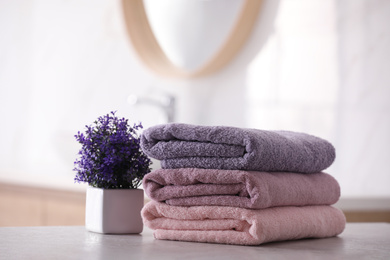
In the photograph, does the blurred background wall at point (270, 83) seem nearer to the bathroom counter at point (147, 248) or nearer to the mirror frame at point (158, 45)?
the mirror frame at point (158, 45)

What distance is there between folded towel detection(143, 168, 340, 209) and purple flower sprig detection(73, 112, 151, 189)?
0.19ft

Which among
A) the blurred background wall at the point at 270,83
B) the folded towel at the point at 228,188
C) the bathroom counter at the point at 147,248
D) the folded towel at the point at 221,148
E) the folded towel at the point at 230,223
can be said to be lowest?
the bathroom counter at the point at 147,248

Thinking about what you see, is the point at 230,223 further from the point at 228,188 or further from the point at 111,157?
the point at 111,157

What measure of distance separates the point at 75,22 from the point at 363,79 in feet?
4.69

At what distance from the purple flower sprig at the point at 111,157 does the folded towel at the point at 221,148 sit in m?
0.06

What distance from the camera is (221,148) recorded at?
2.75 ft

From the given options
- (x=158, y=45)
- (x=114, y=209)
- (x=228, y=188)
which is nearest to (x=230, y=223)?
(x=228, y=188)

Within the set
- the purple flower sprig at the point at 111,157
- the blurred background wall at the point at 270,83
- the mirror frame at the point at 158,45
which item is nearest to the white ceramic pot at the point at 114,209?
the purple flower sprig at the point at 111,157

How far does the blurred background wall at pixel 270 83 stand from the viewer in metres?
1.82

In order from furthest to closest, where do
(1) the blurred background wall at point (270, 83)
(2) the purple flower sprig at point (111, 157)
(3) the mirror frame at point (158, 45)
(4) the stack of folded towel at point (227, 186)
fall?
(3) the mirror frame at point (158, 45)
(1) the blurred background wall at point (270, 83)
(2) the purple flower sprig at point (111, 157)
(4) the stack of folded towel at point (227, 186)

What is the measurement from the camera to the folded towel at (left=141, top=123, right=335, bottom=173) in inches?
32.6

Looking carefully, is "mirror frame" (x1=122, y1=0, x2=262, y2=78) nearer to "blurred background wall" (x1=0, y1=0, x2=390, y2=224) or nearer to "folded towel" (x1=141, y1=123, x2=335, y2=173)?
"blurred background wall" (x1=0, y1=0, x2=390, y2=224)

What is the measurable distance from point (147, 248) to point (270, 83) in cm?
126

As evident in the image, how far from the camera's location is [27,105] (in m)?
3.02
